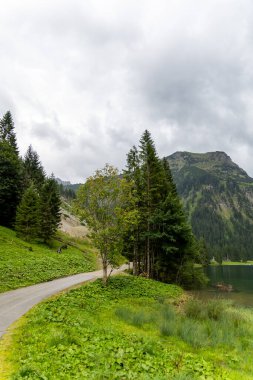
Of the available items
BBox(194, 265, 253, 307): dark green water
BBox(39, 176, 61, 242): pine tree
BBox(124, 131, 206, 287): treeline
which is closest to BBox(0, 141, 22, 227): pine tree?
BBox(39, 176, 61, 242): pine tree

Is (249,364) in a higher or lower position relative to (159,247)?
lower

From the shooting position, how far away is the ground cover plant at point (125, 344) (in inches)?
378

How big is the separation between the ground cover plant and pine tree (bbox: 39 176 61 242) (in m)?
37.5

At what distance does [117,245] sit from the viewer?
1069 inches

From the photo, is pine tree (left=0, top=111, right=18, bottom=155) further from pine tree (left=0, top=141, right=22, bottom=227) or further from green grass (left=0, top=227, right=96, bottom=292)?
green grass (left=0, top=227, right=96, bottom=292)

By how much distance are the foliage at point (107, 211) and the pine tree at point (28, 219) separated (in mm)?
27918

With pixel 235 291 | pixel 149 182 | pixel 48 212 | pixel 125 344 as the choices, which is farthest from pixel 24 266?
pixel 235 291

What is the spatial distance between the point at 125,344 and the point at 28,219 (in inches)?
1725

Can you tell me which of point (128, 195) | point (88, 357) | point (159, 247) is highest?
point (128, 195)

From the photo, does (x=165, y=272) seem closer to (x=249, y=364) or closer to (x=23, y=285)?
(x=23, y=285)

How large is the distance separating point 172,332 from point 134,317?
2.75 meters

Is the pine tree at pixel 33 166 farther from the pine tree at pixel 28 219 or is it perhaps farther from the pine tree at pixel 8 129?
the pine tree at pixel 28 219

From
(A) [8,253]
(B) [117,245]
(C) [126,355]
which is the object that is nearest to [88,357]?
(C) [126,355]

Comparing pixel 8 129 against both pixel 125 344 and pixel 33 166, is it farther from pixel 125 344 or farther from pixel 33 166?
pixel 125 344
